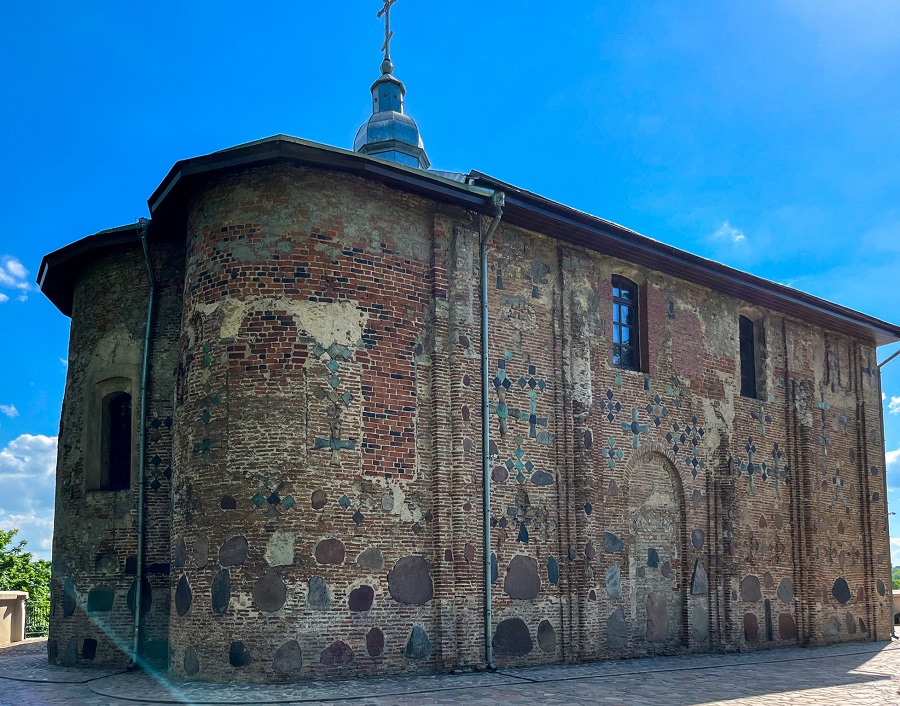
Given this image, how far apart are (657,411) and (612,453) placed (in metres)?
1.38

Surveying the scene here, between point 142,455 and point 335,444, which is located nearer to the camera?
point 335,444

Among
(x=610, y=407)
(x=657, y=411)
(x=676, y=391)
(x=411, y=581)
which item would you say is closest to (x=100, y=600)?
(x=411, y=581)

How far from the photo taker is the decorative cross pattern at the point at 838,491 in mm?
17922

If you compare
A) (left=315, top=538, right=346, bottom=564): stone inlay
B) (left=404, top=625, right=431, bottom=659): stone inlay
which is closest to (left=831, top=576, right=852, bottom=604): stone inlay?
(left=404, top=625, right=431, bottom=659): stone inlay

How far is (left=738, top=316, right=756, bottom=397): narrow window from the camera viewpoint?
16984mm

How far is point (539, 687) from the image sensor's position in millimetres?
10562

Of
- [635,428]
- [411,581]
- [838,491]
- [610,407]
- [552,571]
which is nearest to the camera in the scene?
[411,581]

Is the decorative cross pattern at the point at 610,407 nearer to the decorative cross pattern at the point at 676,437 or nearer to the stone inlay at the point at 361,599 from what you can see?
the decorative cross pattern at the point at 676,437

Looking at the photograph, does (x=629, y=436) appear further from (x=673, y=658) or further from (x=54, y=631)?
(x=54, y=631)

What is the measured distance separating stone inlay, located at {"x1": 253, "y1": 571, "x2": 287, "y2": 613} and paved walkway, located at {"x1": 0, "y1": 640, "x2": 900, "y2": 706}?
2.92 feet

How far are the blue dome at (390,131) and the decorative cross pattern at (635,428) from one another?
7.68m

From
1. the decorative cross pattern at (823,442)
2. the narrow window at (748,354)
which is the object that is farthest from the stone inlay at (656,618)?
the decorative cross pattern at (823,442)

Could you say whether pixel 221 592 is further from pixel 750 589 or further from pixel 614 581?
pixel 750 589

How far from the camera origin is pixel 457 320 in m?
12.3
